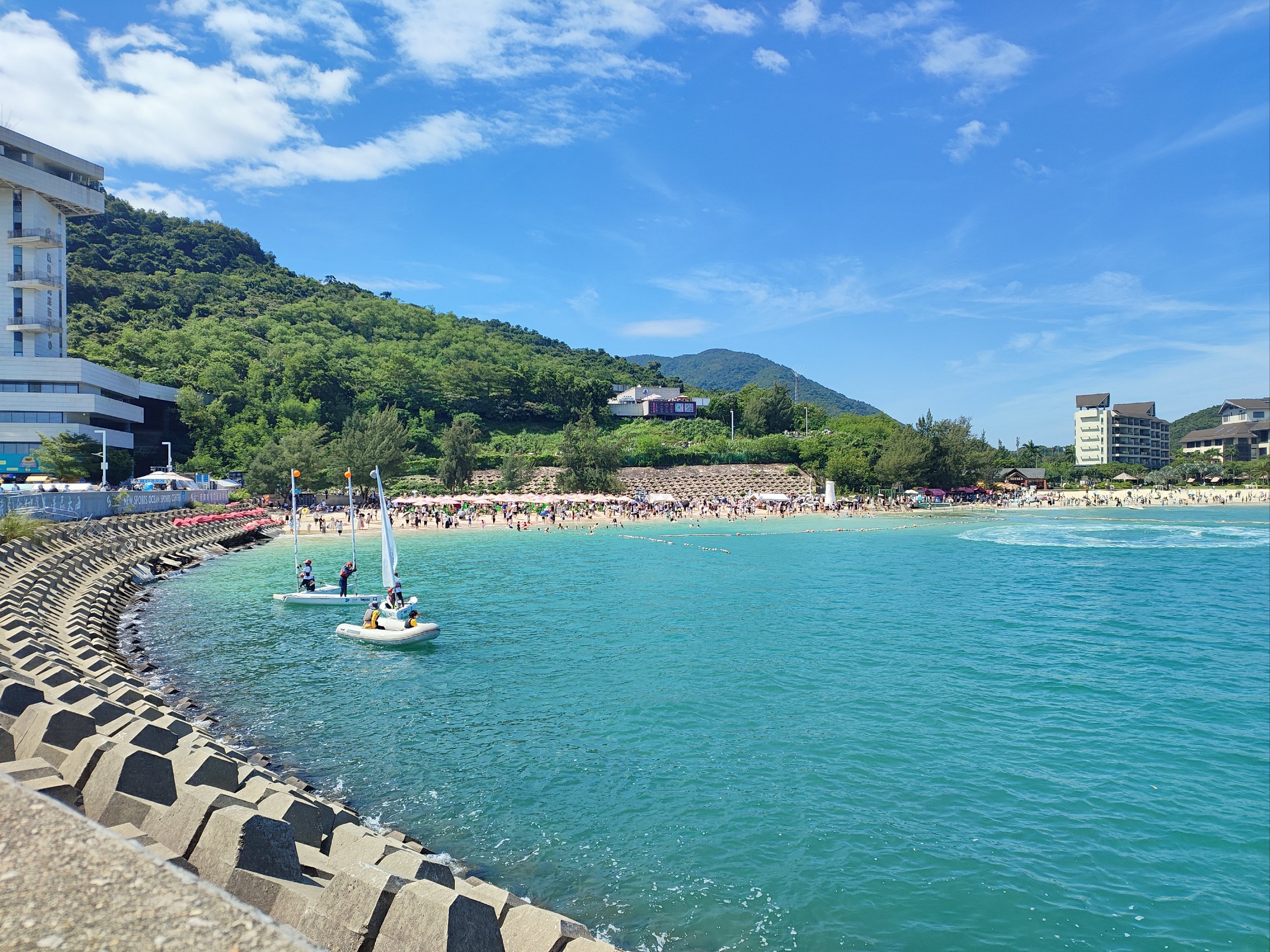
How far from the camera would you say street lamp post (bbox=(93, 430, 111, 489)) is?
52.2m

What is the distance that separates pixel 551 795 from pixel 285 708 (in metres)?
7.04

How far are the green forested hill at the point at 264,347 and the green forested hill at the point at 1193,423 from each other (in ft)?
389

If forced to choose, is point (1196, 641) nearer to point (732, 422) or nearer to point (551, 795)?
point (551, 795)

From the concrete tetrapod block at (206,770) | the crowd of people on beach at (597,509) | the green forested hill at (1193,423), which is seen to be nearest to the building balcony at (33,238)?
the crowd of people on beach at (597,509)

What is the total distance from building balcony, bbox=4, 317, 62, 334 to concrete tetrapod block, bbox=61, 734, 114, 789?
76.7m

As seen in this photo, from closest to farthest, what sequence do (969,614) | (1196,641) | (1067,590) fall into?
1. (1196,641)
2. (969,614)
3. (1067,590)

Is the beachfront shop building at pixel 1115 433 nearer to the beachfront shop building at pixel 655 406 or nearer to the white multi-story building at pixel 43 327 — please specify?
the beachfront shop building at pixel 655 406

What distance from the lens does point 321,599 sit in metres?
26.8

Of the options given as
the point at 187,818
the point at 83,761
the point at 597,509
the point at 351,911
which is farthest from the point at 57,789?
the point at 597,509

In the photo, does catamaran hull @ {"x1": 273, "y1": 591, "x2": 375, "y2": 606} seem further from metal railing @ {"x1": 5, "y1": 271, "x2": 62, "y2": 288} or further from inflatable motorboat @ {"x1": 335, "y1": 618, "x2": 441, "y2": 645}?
metal railing @ {"x1": 5, "y1": 271, "x2": 62, "y2": 288}

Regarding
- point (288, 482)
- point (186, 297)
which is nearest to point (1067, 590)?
point (288, 482)

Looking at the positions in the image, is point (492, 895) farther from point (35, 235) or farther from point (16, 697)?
point (35, 235)

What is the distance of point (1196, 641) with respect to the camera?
2356cm

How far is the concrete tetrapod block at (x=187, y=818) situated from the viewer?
491cm
